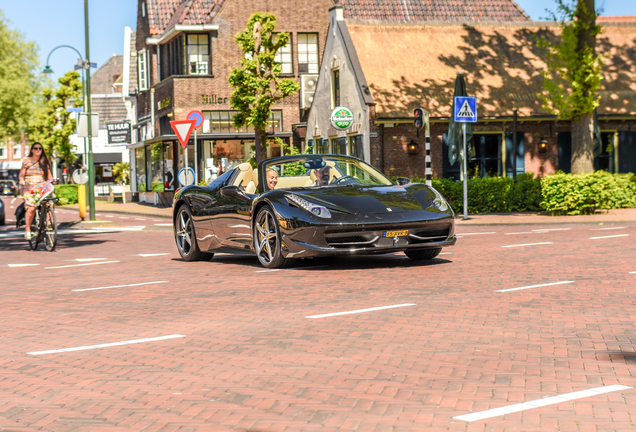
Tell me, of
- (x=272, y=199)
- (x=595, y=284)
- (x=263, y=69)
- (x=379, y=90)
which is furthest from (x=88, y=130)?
(x=595, y=284)

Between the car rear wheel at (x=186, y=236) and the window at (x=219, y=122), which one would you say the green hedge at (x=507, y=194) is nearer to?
the car rear wheel at (x=186, y=236)

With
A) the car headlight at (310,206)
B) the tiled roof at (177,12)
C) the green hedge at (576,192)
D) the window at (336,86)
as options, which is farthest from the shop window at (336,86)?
the car headlight at (310,206)

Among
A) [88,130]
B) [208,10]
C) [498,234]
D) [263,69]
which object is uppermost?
[208,10]

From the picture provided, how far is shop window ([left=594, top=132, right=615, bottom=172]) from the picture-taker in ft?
104

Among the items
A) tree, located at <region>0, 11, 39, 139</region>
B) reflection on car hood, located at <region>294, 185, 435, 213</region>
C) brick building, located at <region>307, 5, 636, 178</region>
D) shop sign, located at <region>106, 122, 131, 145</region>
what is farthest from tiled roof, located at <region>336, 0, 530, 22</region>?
shop sign, located at <region>106, 122, 131, 145</region>

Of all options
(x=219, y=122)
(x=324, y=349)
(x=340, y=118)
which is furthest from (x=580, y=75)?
(x=219, y=122)

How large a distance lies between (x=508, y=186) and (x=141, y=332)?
19.4m

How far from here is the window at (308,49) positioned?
4153 centimetres

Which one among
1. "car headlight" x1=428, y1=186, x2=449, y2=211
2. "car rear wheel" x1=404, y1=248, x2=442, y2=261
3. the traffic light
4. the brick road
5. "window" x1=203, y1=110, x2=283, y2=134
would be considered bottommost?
the brick road

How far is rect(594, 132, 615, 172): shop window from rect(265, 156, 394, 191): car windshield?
22.5m

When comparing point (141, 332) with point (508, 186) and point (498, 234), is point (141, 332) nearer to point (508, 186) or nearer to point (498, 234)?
point (498, 234)

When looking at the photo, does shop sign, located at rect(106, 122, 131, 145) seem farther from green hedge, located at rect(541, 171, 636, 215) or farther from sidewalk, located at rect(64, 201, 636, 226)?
green hedge, located at rect(541, 171, 636, 215)

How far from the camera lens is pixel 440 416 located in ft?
13.8

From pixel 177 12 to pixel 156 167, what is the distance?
295 inches
